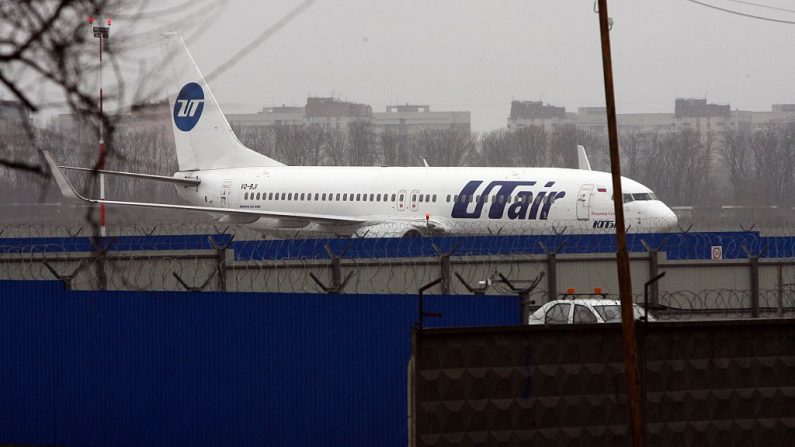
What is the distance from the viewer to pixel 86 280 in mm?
15305

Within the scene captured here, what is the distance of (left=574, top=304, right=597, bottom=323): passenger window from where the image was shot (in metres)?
16.1

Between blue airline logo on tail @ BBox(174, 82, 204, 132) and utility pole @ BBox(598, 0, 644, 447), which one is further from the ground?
blue airline logo on tail @ BBox(174, 82, 204, 132)

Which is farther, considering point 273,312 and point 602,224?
point 602,224

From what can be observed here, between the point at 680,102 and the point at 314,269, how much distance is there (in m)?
147

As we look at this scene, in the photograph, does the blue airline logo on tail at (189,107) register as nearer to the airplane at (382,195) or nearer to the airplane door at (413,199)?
the airplane at (382,195)

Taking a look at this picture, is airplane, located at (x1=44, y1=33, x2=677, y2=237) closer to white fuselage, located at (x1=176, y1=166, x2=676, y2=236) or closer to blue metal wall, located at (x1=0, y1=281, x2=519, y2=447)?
white fuselage, located at (x1=176, y1=166, x2=676, y2=236)

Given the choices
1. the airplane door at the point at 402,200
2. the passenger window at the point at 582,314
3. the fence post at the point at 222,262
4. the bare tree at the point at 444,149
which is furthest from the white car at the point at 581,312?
the bare tree at the point at 444,149

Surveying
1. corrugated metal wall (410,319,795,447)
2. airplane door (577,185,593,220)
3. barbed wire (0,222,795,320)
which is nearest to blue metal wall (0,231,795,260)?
barbed wire (0,222,795,320)

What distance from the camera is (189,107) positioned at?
4153cm

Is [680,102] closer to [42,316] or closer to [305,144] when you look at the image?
[305,144]

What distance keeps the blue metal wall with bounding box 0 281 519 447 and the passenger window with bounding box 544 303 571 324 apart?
4.48 meters

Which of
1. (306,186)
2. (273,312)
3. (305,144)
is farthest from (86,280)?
(305,144)

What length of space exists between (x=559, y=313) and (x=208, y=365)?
5291mm

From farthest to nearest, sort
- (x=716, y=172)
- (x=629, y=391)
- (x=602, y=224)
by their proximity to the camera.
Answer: (x=716, y=172)
(x=602, y=224)
(x=629, y=391)
